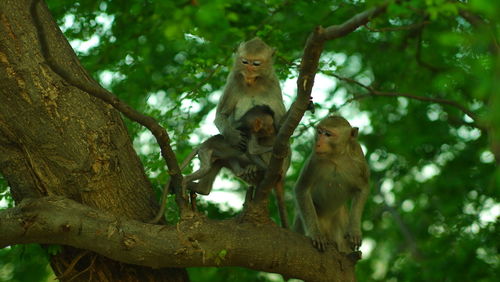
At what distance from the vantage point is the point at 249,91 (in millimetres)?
6914

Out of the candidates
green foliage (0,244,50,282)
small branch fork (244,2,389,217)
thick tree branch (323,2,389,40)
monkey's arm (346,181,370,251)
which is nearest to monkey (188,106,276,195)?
small branch fork (244,2,389,217)

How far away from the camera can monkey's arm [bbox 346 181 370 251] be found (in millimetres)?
6977

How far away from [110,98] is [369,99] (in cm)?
614

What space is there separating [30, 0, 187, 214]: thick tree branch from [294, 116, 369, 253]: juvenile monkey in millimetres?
1966

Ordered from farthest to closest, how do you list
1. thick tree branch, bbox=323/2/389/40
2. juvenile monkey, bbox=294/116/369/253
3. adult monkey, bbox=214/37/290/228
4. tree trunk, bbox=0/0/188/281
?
juvenile monkey, bbox=294/116/369/253, adult monkey, bbox=214/37/290/228, tree trunk, bbox=0/0/188/281, thick tree branch, bbox=323/2/389/40

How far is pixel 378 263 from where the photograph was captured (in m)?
11.9

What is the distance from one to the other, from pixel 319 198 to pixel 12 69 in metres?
3.45

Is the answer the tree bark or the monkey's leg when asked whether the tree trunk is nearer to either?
the tree bark

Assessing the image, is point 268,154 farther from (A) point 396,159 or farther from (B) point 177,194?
(A) point 396,159

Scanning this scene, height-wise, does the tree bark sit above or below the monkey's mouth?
below

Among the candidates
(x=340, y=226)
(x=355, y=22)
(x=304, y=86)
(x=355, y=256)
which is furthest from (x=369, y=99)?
(x=355, y=22)

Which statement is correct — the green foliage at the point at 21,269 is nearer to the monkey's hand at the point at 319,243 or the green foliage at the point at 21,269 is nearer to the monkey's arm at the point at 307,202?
the monkey's arm at the point at 307,202

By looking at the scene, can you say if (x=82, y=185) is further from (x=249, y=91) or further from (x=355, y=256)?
(x=355, y=256)

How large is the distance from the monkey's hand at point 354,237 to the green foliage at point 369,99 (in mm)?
1149
